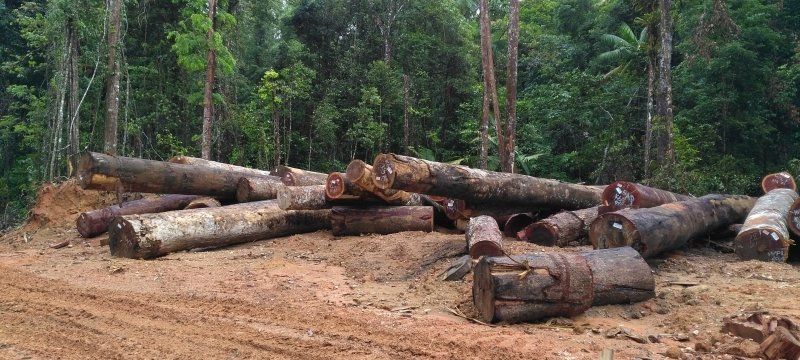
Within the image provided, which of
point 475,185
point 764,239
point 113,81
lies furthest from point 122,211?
point 764,239

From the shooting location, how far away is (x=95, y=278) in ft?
26.5

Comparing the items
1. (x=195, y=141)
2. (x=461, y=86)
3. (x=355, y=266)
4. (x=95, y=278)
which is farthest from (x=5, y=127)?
(x=355, y=266)

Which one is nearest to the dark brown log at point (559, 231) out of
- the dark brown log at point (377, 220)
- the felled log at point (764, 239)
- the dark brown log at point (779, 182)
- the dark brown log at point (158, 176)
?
the dark brown log at point (377, 220)

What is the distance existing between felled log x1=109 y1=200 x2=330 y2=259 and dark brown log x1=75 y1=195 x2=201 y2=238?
2330 mm

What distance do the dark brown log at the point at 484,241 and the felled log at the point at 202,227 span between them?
4.13m

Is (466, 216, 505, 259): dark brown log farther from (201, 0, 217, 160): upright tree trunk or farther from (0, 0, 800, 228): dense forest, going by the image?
(201, 0, 217, 160): upright tree trunk

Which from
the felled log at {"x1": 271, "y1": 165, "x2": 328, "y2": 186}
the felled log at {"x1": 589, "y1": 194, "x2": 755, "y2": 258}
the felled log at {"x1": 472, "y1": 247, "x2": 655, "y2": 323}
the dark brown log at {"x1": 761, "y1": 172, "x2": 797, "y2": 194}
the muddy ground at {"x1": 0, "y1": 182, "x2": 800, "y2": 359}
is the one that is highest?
the dark brown log at {"x1": 761, "y1": 172, "x2": 797, "y2": 194}

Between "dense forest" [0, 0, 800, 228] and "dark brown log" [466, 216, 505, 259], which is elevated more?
"dense forest" [0, 0, 800, 228]

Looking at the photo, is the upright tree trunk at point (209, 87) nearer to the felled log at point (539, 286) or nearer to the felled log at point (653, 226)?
the felled log at point (653, 226)

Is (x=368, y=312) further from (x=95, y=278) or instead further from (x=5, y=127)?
(x=5, y=127)

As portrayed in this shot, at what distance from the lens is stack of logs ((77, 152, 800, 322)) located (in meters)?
5.88

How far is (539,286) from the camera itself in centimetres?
570

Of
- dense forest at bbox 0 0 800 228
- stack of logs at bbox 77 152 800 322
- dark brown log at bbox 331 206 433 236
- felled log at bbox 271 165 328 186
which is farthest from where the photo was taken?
dense forest at bbox 0 0 800 228

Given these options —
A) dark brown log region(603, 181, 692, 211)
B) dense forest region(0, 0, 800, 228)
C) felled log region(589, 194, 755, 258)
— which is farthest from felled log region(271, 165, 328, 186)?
felled log region(589, 194, 755, 258)
